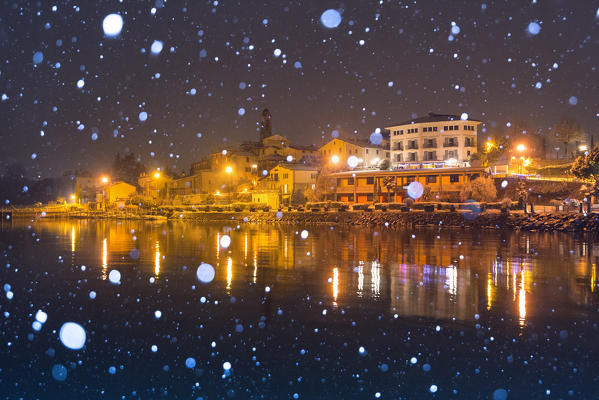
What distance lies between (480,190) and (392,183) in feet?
34.3

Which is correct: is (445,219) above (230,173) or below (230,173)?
below

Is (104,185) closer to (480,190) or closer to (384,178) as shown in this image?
(384,178)

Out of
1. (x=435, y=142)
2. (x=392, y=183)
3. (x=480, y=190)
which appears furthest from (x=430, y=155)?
(x=480, y=190)

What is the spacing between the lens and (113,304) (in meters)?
10.6

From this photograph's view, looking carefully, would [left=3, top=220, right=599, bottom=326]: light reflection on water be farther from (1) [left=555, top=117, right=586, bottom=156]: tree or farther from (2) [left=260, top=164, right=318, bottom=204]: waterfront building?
(1) [left=555, top=117, right=586, bottom=156]: tree

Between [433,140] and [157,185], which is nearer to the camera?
[433,140]

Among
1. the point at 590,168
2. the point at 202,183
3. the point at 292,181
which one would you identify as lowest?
the point at 590,168

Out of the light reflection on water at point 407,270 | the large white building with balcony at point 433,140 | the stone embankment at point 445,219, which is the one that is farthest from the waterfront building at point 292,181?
the light reflection on water at point 407,270

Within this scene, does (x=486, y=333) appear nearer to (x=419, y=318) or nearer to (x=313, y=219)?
(x=419, y=318)

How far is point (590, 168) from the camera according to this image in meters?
39.5

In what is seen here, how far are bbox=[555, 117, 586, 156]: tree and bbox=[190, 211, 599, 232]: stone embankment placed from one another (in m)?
Result: 47.3

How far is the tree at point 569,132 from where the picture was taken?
77.0 meters

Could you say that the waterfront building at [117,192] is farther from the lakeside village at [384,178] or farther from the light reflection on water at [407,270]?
the light reflection on water at [407,270]

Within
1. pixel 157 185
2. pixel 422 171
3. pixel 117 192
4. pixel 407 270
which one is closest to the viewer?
pixel 407 270
